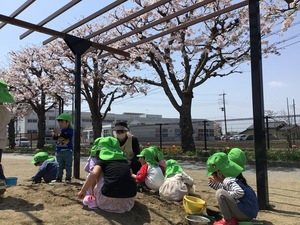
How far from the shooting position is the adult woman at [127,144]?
222 inches

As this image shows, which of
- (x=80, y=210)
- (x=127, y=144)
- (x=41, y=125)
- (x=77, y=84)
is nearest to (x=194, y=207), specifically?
(x=80, y=210)

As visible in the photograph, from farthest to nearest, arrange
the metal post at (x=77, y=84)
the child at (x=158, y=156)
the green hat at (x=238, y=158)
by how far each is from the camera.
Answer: the metal post at (x=77, y=84), the child at (x=158, y=156), the green hat at (x=238, y=158)

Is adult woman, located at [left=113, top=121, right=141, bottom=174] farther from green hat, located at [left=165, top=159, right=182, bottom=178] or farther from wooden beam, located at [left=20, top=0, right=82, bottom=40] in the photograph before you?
wooden beam, located at [left=20, top=0, right=82, bottom=40]

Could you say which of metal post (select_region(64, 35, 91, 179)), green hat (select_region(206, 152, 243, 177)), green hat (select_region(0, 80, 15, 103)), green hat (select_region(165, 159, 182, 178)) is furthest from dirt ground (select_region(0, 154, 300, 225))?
metal post (select_region(64, 35, 91, 179))

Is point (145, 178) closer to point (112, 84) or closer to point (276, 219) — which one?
point (276, 219)

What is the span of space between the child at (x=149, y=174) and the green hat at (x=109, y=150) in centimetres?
128

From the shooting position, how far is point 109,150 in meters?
4.02

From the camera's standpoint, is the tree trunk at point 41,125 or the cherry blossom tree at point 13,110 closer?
the tree trunk at point 41,125

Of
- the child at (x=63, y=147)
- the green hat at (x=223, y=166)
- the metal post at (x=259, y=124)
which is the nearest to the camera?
the green hat at (x=223, y=166)

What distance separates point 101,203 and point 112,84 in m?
15.4

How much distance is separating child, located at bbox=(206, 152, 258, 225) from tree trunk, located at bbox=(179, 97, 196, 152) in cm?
1132

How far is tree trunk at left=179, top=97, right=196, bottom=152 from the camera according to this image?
15.0 m

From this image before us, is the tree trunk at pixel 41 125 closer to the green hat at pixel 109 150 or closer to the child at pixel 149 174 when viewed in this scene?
the child at pixel 149 174

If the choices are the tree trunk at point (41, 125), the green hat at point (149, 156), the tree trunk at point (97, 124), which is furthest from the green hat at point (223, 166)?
the tree trunk at point (41, 125)
